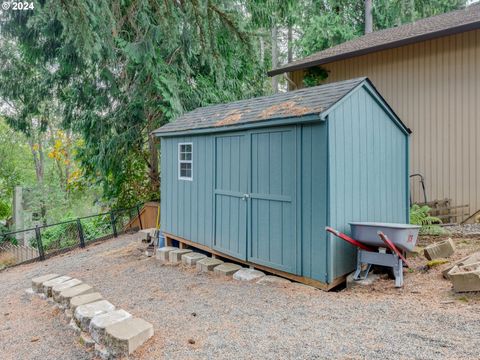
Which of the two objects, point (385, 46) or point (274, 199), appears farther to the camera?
point (385, 46)

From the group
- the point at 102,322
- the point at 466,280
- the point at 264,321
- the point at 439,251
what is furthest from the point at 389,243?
the point at 102,322

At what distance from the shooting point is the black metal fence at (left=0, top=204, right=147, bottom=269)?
9127 millimetres

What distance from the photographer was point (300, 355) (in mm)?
2676

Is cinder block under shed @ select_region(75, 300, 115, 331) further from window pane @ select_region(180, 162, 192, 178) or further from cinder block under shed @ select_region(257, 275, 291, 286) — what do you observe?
window pane @ select_region(180, 162, 192, 178)

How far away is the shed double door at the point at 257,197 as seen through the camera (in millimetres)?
4539

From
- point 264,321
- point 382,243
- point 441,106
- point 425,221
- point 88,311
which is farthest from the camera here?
point 441,106

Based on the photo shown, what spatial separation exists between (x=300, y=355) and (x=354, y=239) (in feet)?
6.38

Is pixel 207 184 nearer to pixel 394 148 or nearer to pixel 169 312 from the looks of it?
pixel 169 312

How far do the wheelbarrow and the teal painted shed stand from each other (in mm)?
158

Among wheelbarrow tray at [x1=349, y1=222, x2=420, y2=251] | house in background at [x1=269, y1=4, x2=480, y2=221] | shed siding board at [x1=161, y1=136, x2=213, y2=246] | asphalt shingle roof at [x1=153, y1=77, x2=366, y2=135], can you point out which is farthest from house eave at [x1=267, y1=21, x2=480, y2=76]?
wheelbarrow tray at [x1=349, y1=222, x2=420, y2=251]

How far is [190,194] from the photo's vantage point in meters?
6.36

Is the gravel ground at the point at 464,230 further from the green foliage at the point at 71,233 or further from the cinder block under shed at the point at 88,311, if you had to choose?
the green foliage at the point at 71,233

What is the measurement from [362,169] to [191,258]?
3030 mm

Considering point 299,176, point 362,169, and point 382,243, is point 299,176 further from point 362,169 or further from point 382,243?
point 382,243
